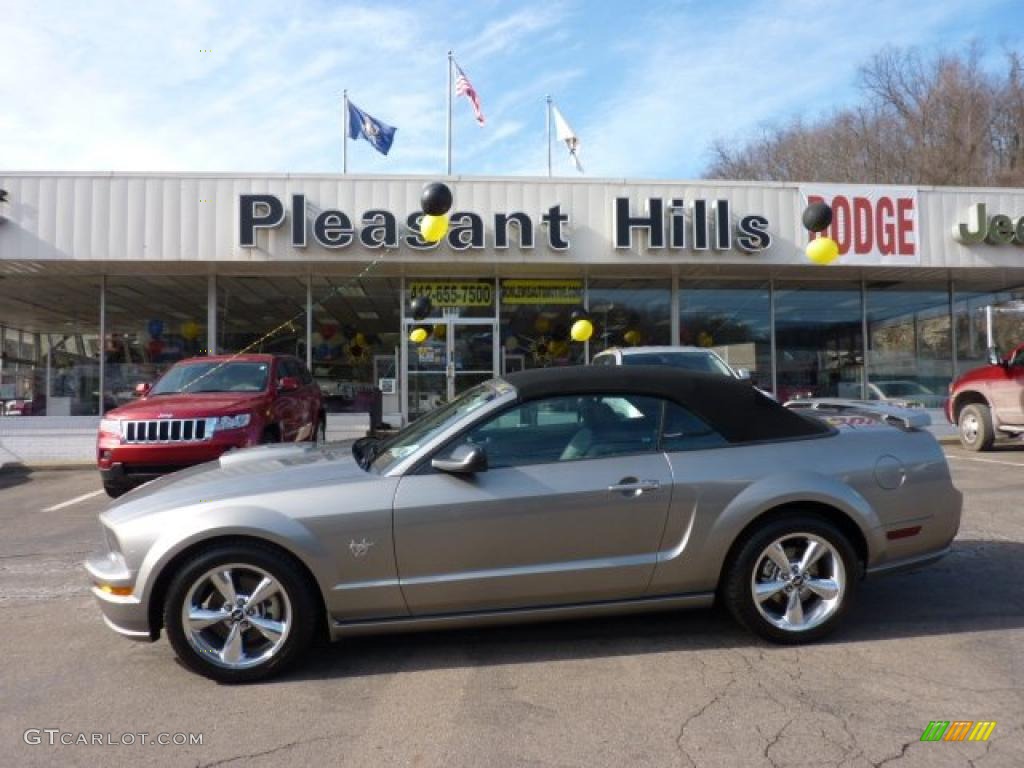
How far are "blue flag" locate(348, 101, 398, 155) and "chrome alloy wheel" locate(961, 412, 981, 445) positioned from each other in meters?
12.8

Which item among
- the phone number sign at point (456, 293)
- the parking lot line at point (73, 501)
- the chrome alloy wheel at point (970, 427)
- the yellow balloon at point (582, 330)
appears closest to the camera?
the parking lot line at point (73, 501)

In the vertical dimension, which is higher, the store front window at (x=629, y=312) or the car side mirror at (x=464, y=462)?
the store front window at (x=629, y=312)

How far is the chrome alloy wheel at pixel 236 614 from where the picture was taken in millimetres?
3535

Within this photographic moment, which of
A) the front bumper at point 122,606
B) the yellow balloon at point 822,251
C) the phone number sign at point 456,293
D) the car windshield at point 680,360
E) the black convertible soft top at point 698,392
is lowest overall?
the front bumper at point 122,606

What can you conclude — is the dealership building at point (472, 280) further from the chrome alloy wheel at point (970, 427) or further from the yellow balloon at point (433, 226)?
the chrome alloy wheel at point (970, 427)

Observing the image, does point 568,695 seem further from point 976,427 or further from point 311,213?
point 976,427

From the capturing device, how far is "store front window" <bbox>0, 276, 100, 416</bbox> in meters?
14.8

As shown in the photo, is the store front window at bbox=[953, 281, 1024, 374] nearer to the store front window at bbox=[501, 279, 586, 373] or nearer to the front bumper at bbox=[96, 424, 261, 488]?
the store front window at bbox=[501, 279, 586, 373]

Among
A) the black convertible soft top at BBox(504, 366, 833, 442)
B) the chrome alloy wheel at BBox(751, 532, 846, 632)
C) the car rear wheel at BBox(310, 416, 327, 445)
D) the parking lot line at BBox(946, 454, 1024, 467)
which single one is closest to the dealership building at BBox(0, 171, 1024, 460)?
the car rear wheel at BBox(310, 416, 327, 445)

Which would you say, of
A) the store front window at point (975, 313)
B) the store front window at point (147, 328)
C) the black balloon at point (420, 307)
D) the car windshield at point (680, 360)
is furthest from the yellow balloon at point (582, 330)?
the store front window at point (975, 313)

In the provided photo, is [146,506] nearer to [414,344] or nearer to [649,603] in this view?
[649,603]

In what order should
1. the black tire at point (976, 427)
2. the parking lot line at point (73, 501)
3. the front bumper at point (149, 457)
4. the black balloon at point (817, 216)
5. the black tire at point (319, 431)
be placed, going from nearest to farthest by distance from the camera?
the front bumper at point (149, 457) < the parking lot line at point (73, 501) < the black tire at point (319, 431) < the black tire at point (976, 427) < the black balloon at point (817, 216)

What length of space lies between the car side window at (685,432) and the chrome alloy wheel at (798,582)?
0.62m

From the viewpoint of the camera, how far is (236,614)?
3.55 m
